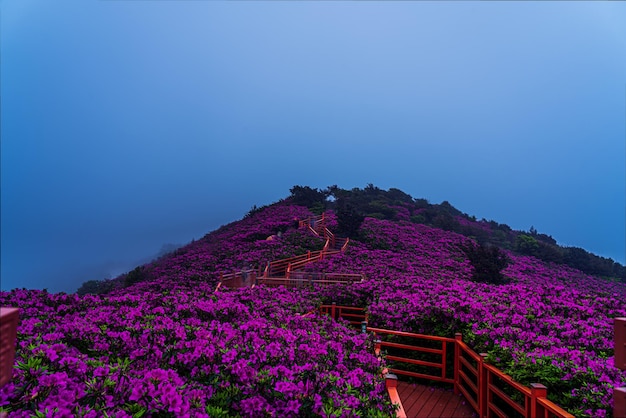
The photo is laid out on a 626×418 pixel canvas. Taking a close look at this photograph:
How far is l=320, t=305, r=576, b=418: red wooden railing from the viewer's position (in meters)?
3.80

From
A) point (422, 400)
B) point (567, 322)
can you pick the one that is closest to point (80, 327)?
A: point (422, 400)

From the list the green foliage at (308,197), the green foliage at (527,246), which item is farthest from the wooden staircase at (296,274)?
the green foliage at (527,246)

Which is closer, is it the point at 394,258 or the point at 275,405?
the point at 275,405

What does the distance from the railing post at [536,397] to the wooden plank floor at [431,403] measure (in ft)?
7.15

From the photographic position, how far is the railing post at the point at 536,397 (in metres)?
3.74

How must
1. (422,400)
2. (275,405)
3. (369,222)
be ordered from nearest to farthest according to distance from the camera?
1. (275,405)
2. (422,400)
3. (369,222)

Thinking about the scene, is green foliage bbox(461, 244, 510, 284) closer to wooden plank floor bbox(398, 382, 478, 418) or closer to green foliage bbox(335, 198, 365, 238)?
green foliage bbox(335, 198, 365, 238)

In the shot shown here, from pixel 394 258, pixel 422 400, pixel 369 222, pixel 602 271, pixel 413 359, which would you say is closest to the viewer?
pixel 422 400

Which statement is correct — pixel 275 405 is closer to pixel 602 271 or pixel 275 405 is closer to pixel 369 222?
pixel 369 222

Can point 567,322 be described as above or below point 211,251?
below

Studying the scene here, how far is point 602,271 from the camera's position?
88.0ft

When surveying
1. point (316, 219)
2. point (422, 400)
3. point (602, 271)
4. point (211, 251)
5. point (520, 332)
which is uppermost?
point (316, 219)

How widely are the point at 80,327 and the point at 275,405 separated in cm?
343

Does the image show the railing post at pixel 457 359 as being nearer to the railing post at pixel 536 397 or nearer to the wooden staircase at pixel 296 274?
the railing post at pixel 536 397
